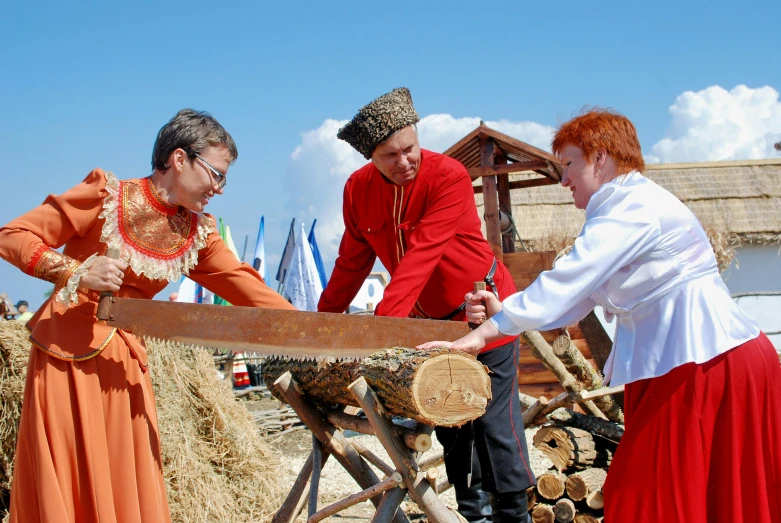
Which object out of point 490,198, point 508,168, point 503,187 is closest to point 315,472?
point 490,198

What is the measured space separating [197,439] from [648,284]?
4.30m

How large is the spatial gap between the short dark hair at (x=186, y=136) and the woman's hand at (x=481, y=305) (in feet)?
4.42

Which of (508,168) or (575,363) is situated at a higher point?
(508,168)

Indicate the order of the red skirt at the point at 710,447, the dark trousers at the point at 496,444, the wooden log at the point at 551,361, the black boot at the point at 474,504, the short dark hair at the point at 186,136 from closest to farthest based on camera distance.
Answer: the red skirt at the point at 710,447
the short dark hair at the point at 186,136
the dark trousers at the point at 496,444
the black boot at the point at 474,504
the wooden log at the point at 551,361

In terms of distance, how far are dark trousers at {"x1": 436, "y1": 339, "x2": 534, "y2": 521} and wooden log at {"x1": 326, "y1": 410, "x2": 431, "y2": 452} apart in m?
0.16

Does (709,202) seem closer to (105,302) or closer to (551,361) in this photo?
(551,361)

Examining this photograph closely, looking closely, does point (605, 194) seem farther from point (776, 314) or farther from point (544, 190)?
point (544, 190)

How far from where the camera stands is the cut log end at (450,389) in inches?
119

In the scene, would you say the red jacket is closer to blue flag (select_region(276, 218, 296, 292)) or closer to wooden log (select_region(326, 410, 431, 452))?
wooden log (select_region(326, 410, 431, 452))

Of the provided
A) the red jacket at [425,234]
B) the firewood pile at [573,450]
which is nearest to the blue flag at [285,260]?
the firewood pile at [573,450]

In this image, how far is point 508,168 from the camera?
10.1 meters

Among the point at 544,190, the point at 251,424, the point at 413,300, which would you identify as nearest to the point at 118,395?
the point at 413,300

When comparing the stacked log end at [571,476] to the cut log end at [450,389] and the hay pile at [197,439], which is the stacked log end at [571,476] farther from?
the cut log end at [450,389]

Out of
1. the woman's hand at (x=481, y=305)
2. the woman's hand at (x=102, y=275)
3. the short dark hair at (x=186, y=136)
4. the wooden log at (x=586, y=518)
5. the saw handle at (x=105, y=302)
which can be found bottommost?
the wooden log at (x=586, y=518)
